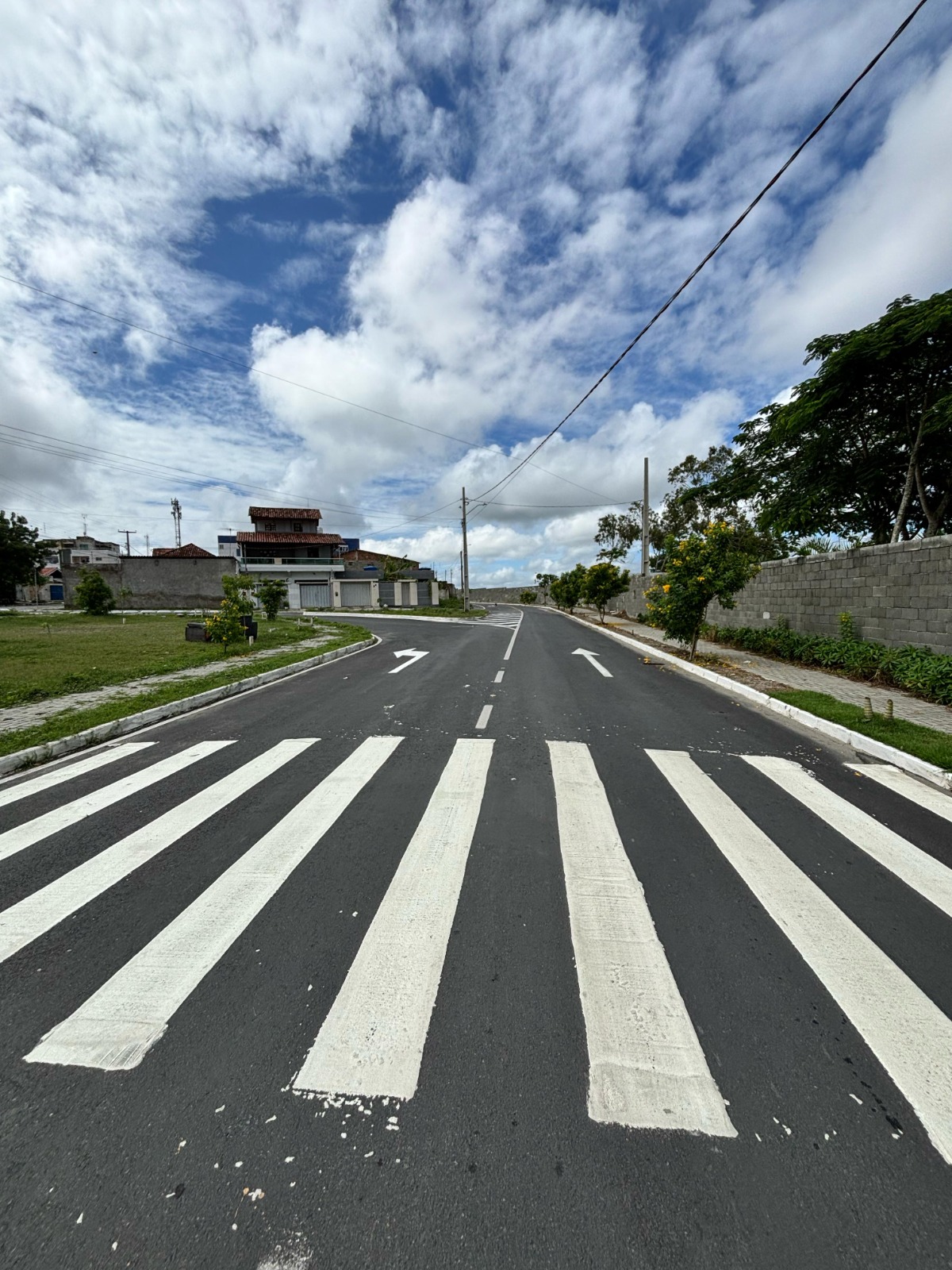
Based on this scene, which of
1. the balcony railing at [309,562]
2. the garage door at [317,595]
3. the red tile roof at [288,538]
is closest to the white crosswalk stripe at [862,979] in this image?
the garage door at [317,595]

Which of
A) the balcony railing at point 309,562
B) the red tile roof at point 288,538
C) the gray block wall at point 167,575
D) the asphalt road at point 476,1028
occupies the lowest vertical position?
the asphalt road at point 476,1028

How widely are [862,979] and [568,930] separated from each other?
137 centimetres

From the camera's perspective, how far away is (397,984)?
2328 mm

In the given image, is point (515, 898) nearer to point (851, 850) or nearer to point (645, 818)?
point (645, 818)

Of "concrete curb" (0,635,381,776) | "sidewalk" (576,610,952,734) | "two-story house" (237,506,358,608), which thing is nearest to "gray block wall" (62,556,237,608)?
"two-story house" (237,506,358,608)

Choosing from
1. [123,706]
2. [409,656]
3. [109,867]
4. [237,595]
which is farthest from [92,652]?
[109,867]

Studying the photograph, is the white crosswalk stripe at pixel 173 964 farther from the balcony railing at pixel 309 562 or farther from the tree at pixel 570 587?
the balcony railing at pixel 309 562

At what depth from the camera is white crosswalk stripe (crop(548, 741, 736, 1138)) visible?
179cm

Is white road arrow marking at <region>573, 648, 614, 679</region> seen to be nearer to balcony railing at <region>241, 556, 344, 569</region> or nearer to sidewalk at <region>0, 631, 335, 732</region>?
sidewalk at <region>0, 631, 335, 732</region>

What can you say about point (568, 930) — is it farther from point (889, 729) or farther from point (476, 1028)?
point (889, 729)

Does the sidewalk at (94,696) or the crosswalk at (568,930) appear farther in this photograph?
the sidewalk at (94,696)

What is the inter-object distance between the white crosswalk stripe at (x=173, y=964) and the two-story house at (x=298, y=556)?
42697 mm

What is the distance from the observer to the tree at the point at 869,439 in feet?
38.3

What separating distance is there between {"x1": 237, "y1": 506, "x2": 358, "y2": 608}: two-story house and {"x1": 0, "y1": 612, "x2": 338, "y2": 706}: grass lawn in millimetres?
22408
